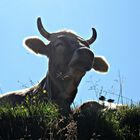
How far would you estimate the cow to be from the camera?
11070 mm

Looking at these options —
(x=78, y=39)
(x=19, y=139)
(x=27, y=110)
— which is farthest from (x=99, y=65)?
(x=19, y=139)

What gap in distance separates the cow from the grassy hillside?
2.59 metres

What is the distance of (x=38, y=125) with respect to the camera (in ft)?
22.7

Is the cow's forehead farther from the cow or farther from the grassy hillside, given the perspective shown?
the grassy hillside

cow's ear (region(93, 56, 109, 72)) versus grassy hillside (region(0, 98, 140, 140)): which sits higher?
cow's ear (region(93, 56, 109, 72))

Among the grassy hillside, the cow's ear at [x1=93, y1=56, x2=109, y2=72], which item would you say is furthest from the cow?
the grassy hillside

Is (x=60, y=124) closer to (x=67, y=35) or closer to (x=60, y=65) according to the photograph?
(x=60, y=65)

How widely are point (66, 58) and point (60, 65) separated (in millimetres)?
232

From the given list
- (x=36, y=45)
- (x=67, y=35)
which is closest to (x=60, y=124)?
(x=67, y=35)

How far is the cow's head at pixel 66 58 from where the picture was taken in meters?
11.1

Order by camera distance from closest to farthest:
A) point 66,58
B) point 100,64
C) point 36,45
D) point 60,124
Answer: point 60,124
point 66,58
point 36,45
point 100,64

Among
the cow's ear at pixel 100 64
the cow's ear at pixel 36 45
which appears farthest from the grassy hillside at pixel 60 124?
the cow's ear at pixel 100 64

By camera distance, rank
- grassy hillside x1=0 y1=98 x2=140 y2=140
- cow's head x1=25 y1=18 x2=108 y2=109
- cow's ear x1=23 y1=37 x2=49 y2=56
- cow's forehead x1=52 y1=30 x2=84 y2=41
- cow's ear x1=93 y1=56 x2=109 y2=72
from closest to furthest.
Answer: grassy hillside x1=0 y1=98 x2=140 y2=140 < cow's head x1=25 y1=18 x2=108 y2=109 < cow's forehead x1=52 y1=30 x2=84 y2=41 < cow's ear x1=23 y1=37 x2=49 y2=56 < cow's ear x1=93 y1=56 x2=109 y2=72

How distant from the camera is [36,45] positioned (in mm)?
13688
